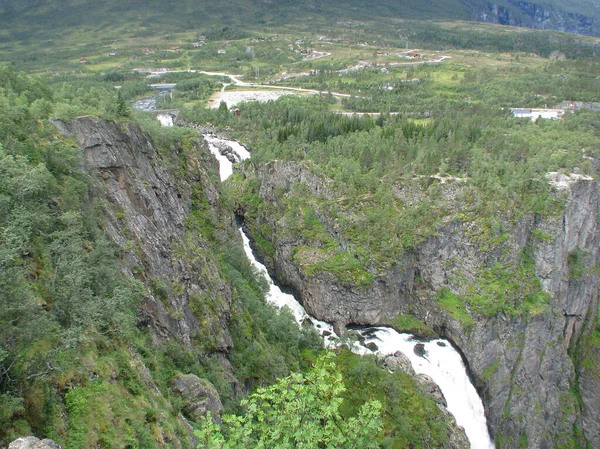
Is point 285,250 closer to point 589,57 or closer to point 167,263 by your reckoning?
point 167,263

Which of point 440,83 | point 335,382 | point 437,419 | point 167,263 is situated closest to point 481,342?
point 437,419

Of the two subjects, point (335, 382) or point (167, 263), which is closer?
point (335, 382)

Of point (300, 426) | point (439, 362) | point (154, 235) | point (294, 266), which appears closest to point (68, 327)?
point (300, 426)

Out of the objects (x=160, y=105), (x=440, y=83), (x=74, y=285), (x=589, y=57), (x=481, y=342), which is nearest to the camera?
(x=74, y=285)

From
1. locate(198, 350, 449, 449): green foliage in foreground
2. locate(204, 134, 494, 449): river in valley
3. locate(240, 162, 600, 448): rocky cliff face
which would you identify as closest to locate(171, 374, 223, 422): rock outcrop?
locate(198, 350, 449, 449): green foliage in foreground

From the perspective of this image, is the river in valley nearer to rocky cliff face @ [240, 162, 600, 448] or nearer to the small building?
rocky cliff face @ [240, 162, 600, 448]

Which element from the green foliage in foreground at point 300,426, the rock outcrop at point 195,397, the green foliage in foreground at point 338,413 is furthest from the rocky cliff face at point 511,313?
the green foliage in foreground at point 300,426
